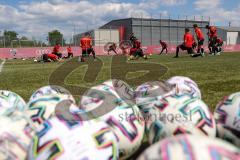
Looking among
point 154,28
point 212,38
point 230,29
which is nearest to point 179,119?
point 212,38

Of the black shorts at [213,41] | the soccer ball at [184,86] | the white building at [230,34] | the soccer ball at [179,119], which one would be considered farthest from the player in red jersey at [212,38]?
the white building at [230,34]

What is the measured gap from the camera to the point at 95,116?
4.16 m

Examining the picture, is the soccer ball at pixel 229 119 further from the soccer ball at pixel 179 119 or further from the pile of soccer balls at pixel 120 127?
the soccer ball at pixel 179 119

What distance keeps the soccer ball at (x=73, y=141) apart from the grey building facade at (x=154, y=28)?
209 feet

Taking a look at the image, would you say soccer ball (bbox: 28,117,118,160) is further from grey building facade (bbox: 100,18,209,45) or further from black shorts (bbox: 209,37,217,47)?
grey building facade (bbox: 100,18,209,45)

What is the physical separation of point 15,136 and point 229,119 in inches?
95.9

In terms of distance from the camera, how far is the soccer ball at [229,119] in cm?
422

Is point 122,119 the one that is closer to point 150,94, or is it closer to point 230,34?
point 150,94

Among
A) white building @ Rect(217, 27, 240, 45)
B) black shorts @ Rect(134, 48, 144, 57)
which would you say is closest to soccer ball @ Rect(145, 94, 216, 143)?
black shorts @ Rect(134, 48, 144, 57)

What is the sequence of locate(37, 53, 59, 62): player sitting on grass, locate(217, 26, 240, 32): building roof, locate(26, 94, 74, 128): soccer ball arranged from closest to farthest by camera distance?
1. locate(26, 94, 74, 128): soccer ball
2. locate(37, 53, 59, 62): player sitting on grass
3. locate(217, 26, 240, 32): building roof

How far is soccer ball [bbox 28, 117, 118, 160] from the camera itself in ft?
10.9

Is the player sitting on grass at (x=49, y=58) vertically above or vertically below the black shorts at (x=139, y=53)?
below

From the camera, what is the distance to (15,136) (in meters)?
3.78

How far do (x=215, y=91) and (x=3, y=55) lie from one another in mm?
35192
